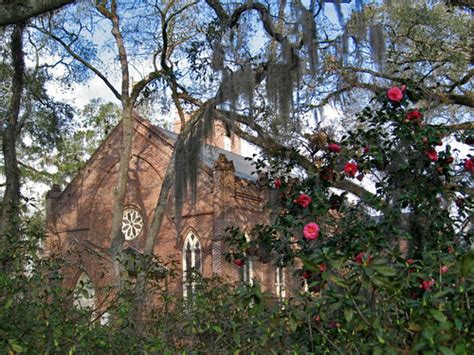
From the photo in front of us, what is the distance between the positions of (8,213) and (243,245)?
111 inches

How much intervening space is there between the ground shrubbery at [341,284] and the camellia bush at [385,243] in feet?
0.04

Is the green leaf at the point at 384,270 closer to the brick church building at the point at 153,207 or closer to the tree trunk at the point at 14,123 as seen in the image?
the tree trunk at the point at 14,123

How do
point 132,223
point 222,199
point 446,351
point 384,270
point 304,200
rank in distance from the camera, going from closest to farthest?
point 446,351 → point 384,270 → point 304,200 → point 222,199 → point 132,223

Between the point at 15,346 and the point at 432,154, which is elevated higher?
the point at 432,154

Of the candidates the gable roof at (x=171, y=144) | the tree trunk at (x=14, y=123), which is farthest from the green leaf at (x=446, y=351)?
the gable roof at (x=171, y=144)

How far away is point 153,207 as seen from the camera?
81.8ft

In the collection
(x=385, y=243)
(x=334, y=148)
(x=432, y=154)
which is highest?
(x=334, y=148)

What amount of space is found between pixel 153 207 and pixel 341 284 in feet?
72.8

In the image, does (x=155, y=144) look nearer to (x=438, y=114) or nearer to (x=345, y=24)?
(x=438, y=114)

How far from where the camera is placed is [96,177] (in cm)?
2733

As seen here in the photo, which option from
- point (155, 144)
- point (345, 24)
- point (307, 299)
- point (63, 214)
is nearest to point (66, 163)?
point (63, 214)

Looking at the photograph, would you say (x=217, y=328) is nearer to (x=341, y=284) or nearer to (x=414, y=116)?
(x=341, y=284)

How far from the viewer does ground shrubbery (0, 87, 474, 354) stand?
307cm

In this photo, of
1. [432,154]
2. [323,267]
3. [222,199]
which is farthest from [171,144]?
[323,267]
